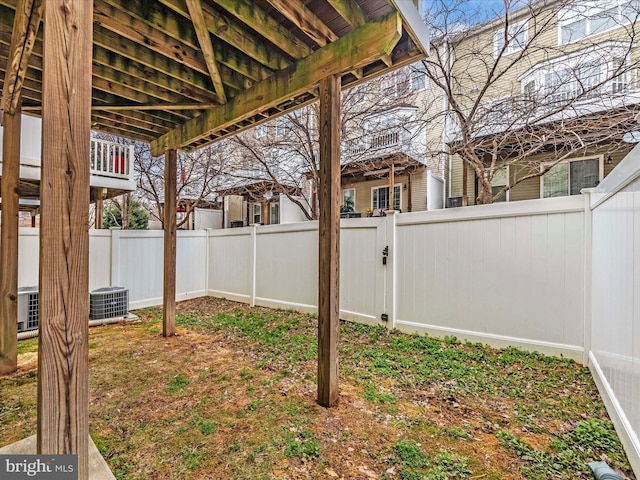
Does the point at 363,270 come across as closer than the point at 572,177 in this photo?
Yes

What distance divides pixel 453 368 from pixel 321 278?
185cm

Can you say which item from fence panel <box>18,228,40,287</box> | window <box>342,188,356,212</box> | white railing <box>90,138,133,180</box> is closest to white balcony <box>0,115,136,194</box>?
white railing <box>90,138,133,180</box>

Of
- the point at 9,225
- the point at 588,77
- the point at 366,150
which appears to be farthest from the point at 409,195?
the point at 9,225

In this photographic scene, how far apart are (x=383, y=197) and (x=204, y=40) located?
854 centimetres

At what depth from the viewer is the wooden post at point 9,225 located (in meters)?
2.73

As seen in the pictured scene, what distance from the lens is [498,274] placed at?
11.4 ft

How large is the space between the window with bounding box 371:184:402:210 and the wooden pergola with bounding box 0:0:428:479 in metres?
7.29

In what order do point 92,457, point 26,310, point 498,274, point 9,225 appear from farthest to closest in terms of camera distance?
point 26,310 → point 498,274 → point 9,225 → point 92,457

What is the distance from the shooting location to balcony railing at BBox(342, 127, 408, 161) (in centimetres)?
740

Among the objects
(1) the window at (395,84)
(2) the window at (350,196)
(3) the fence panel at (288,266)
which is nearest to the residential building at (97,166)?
(3) the fence panel at (288,266)

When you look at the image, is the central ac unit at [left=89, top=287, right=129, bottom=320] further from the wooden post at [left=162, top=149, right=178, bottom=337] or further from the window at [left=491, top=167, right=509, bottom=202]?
the window at [left=491, top=167, right=509, bottom=202]

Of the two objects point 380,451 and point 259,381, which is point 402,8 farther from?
point 259,381

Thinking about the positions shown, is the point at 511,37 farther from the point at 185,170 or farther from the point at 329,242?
the point at 185,170

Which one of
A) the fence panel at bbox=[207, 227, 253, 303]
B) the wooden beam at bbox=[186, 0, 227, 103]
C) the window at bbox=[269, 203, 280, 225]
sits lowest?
the fence panel at bbox=[207, 227, 253, 303]
